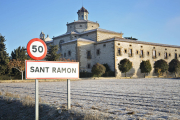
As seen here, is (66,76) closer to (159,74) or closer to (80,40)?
(80,40)

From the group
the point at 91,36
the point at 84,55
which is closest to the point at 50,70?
the point at 84,55

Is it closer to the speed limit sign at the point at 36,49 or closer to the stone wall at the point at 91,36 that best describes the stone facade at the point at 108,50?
the stone wall at the point at 91,36

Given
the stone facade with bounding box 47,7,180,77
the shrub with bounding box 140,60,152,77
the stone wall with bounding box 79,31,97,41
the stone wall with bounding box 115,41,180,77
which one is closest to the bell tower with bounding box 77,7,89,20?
the stone facade with bounding box 47,7,180,77

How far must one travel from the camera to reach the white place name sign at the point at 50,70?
3760mm

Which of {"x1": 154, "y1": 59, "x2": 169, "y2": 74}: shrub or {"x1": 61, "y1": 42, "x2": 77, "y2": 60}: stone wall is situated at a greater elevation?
{"x1": 61, "y1": 42, "x2": 77, "y2": 60}: stone wall

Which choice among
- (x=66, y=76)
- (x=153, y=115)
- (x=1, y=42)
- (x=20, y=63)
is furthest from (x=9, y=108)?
(x=1, y=42)

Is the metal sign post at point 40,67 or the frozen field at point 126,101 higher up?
the metal sign post at point 40,67

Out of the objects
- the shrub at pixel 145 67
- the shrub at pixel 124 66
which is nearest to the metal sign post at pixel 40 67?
the shrub at pixel 124 66

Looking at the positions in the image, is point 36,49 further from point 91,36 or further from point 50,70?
point 91,36

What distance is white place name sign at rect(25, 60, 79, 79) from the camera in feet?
12.3

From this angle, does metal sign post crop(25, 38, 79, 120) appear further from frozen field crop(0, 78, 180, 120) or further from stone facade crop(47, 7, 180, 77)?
stone facade crop(47, 7, 180, 77)

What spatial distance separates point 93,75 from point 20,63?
38.7ft

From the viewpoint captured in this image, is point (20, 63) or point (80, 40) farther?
point (80, 40)

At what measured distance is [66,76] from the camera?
4.21m
